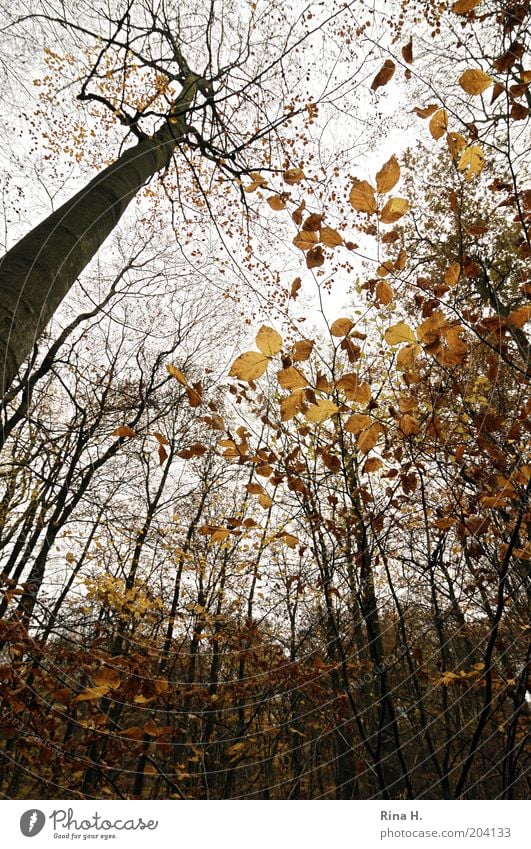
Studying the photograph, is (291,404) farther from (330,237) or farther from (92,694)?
(92,694)

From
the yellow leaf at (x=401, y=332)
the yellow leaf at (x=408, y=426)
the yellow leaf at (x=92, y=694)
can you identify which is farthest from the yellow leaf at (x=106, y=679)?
the yellow leaf at (x=401, y=332)

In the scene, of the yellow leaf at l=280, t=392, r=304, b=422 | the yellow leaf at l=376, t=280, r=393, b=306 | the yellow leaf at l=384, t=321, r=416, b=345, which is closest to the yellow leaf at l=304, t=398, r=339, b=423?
the yellow leaf at l=280, t=392, r=304, b=422

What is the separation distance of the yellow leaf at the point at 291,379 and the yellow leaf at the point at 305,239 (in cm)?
41

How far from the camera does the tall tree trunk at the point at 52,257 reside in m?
1.46

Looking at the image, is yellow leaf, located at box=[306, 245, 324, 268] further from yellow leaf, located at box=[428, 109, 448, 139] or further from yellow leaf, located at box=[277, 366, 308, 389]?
yellow leaf, located at box=[428, 109, 448, 139]

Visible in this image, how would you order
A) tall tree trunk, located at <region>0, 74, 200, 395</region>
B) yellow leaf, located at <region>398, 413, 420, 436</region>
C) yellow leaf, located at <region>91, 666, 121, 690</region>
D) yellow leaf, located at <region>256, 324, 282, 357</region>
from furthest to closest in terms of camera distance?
yellow leaf, located at <region>398, 413, 420, 436</region>, tall tree trunk, located at <region>0, 74, 200, 395</region>, yellow leaf, located at <region>91, 666, 121, 690</region>, yellow leaf, located at <region>256, 324, 282, 357</region>

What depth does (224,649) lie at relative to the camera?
5.89 metres

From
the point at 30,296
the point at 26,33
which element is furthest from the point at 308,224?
the point at 26,33

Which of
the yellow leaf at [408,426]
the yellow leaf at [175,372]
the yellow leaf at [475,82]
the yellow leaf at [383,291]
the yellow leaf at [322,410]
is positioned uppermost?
the yellow leaf at [475,82]

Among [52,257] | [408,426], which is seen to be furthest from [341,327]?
[52,257]

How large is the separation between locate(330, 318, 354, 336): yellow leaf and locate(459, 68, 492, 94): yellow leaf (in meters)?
0.70

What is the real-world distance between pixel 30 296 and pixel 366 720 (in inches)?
269

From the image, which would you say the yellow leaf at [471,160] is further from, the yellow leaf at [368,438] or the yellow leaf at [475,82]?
the yellow leaf at [368,438]

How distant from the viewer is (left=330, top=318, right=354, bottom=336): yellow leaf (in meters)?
1.36
